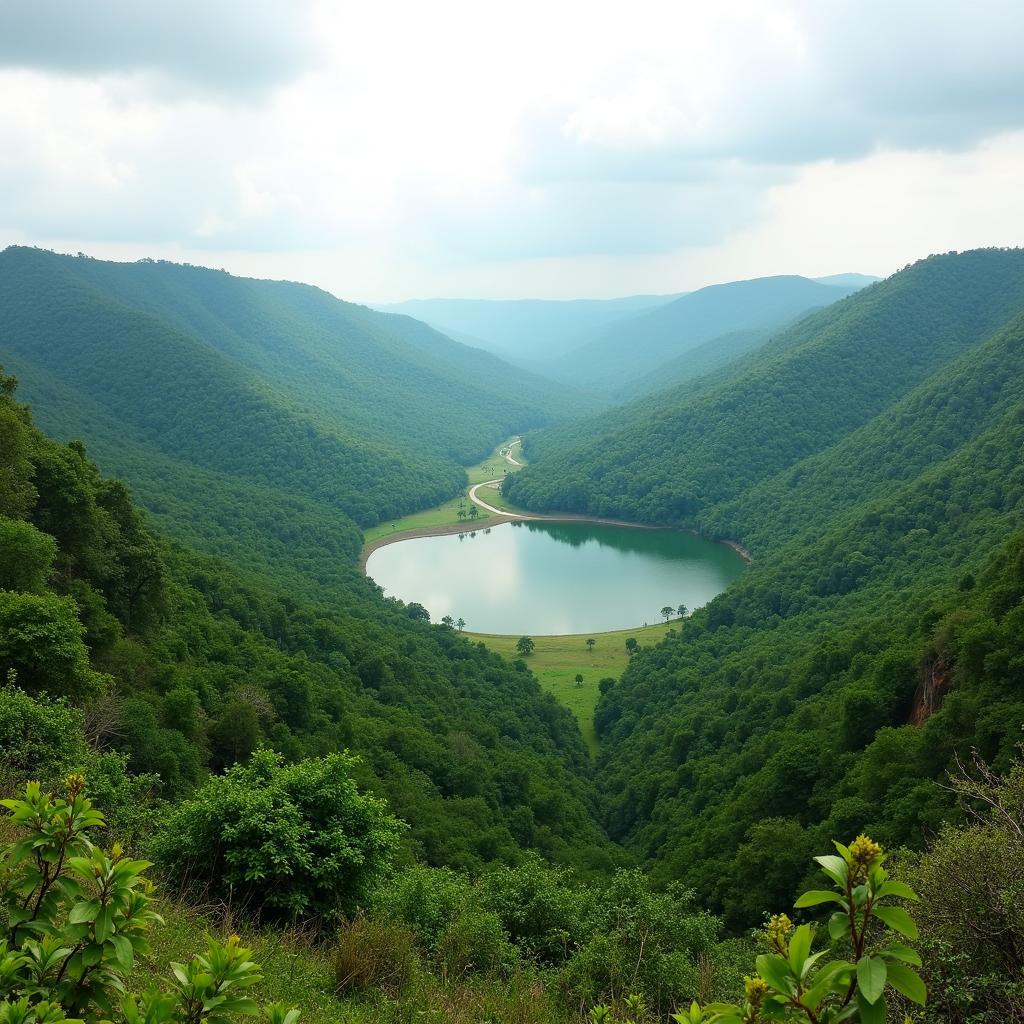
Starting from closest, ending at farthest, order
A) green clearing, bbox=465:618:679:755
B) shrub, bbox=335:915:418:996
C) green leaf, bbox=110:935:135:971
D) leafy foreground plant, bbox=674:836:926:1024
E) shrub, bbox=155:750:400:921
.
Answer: leafy foreground plant, bbox=674:836:926:1024 < green leaf, bbox=110:935:135:971 < shrub, bbox=335:915:418:996 < shrub, bbox=155:750:400:921 < green clearing, bbox=465:618:679:755

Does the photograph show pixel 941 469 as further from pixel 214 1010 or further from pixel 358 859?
pixel 214 1010

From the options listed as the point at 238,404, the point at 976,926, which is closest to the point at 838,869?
the point at 976,926

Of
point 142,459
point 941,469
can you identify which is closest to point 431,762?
point 941,469

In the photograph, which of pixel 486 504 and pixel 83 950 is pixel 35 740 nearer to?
pixel 83 950

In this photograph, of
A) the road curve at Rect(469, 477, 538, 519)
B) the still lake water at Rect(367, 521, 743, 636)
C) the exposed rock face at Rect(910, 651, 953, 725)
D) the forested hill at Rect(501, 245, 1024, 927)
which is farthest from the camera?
the road curve at Rect(469, 477, 538, 519)

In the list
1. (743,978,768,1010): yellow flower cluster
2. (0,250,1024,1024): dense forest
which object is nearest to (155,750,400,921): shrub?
(0,250,1024,1024): dense forest

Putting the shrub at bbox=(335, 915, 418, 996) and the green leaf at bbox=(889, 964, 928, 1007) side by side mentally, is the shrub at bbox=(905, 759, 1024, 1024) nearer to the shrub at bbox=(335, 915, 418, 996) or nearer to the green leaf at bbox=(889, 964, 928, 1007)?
the green leaf at bbox=(889, 964, 928, 1007)
